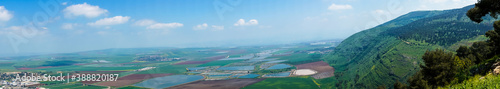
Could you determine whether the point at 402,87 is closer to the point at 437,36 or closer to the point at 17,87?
the point at 437,36

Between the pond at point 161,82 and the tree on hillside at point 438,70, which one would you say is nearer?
the tree on hillside at point 438,70

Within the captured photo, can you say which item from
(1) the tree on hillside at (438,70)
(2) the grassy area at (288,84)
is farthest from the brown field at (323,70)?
(1) the tree on hillside at (438,70)

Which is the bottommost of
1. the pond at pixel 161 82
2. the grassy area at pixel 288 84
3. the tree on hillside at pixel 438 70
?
the grassy area at pixel 288 84

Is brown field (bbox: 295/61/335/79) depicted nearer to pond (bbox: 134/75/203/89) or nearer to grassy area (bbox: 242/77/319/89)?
grassy area (bbox: 242/77/319/89)

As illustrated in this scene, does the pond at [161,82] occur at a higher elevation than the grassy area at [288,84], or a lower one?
higher

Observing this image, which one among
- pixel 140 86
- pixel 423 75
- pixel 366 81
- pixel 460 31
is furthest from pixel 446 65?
pixel 460 31

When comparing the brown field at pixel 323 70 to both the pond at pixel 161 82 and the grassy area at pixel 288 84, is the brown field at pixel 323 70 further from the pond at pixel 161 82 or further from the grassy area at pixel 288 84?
the pond at pixel 161 82

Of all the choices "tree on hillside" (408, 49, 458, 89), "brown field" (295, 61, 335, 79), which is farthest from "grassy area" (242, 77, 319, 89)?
"tree on hillside" (408, 49, 458, 89)

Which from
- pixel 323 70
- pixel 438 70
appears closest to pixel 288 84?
pixel 323 70
